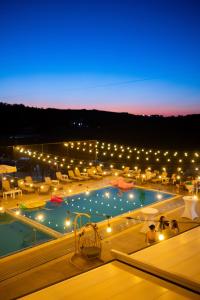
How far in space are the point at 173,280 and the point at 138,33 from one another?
16.0m

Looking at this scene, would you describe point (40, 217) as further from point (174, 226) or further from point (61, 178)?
point (174, 226)

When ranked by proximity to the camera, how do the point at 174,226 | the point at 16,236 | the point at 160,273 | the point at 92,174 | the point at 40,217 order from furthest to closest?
the point at 92,174 < the point at 40,217 < the point at 16,236 < the point at 174,226 < the point at 160,273

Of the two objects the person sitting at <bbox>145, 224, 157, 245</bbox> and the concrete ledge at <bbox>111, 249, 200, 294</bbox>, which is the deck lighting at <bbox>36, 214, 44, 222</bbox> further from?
the concrete ledge at <bbox>111, 249, 200, 294</bbox>

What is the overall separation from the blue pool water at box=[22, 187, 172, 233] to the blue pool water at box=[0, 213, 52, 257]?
27.3 inches

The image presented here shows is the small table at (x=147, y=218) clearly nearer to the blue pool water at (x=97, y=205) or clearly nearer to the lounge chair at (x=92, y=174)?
the blue pool water at (x=97, y=205)

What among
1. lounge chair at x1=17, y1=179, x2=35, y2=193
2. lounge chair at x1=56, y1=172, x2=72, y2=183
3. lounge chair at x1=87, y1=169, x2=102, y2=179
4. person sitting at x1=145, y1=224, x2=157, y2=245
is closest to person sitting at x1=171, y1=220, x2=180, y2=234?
person sitting at x1=145, y1=224, x2=157, y2=245

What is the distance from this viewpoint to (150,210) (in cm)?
893

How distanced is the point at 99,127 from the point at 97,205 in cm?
2521

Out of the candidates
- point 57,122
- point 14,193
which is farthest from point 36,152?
point 57,122

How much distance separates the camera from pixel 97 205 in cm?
1240

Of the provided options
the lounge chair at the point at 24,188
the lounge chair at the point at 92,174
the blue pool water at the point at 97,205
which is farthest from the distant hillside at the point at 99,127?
the lounge chair at the point at 24,188

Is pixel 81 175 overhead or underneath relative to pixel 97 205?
overhead

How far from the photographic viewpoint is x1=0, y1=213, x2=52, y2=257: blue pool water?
8461 mm

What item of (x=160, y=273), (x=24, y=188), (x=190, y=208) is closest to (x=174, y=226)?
(x=190, y=208)
